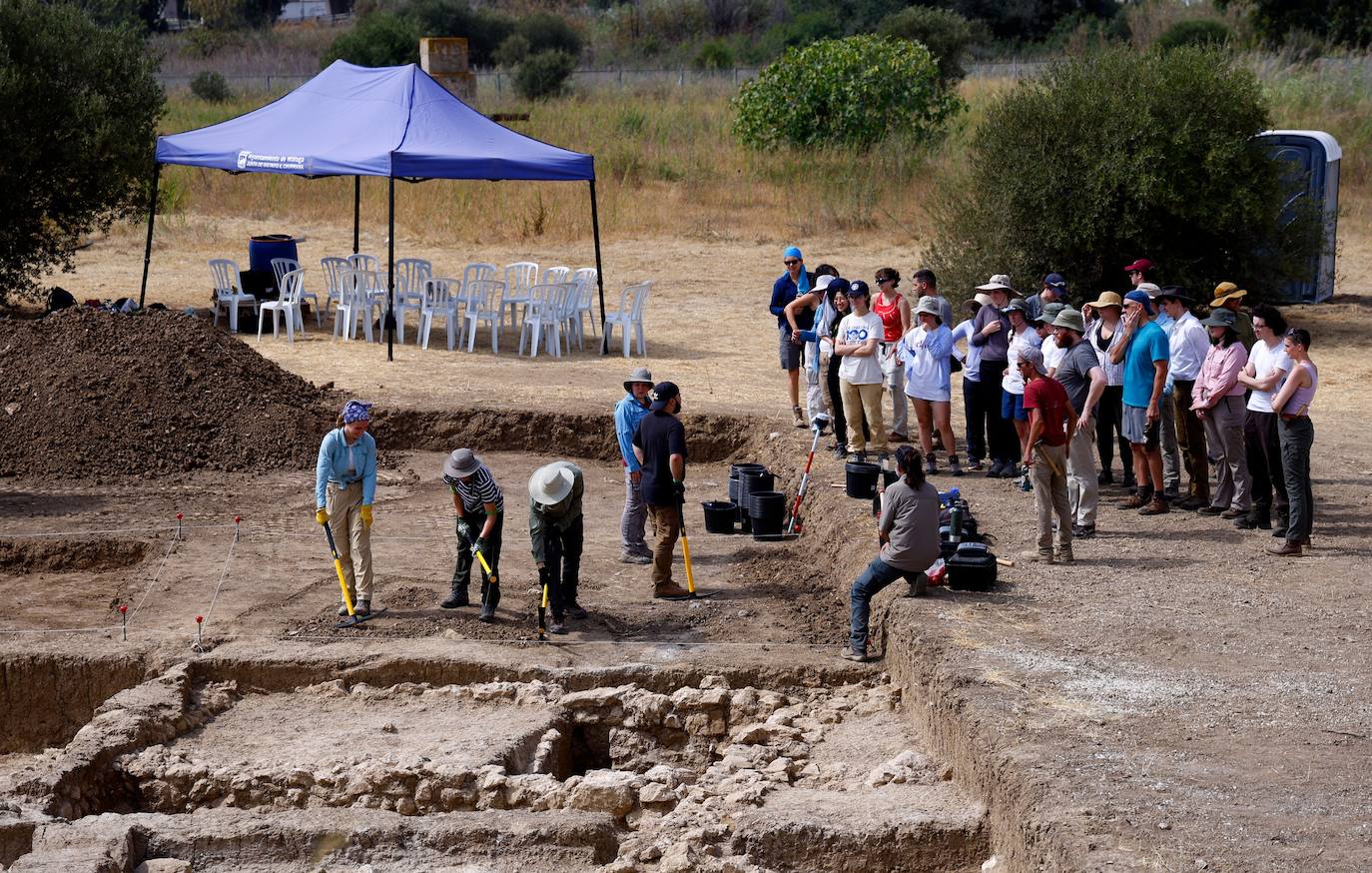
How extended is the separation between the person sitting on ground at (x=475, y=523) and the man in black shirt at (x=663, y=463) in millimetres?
1032

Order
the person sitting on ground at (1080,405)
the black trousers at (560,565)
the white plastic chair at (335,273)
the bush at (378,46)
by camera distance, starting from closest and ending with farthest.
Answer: the black trousers at (560,565), the person sitting on ground at (1080,405), the white plastic chair at (335,273), the bush at (378,46)

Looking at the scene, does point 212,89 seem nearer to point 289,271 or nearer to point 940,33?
point 940,33

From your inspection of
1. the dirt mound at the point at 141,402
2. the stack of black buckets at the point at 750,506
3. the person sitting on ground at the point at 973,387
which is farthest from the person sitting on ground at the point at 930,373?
the dirt mound at the point at 141,402

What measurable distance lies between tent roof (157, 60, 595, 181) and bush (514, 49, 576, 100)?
72.1 ft

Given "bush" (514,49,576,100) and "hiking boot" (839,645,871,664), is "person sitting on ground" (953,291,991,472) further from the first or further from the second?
"bush" (514,49,576,100)

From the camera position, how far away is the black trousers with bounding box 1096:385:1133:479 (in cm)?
1151

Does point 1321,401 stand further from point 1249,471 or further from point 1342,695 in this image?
point 1342,695

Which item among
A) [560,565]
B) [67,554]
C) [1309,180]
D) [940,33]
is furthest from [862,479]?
[940,33]

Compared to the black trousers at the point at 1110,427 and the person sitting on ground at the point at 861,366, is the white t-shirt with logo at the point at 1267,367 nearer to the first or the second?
the black trousers at the point at 1110,427

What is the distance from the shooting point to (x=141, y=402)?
1380cm

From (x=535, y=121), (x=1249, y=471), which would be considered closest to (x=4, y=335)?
(x=1249, y=471)

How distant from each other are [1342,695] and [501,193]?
69.6 feet

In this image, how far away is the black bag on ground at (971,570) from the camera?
925 centimetres

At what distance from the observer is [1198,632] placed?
853cm
